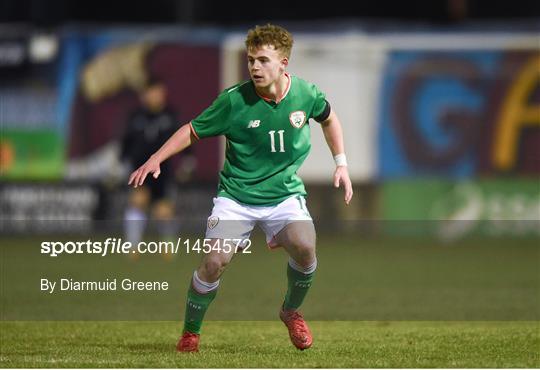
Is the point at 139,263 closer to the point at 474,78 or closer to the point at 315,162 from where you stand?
the point at 315,162

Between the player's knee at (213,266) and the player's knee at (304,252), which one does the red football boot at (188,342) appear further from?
the player's knee at (304,252)

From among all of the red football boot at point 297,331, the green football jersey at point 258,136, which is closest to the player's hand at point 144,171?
the green football jersey at point 258,136

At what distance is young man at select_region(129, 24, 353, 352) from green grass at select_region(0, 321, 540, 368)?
52 cm

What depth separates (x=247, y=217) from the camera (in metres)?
9.50

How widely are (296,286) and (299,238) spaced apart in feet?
1.71

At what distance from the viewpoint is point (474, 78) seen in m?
22.7

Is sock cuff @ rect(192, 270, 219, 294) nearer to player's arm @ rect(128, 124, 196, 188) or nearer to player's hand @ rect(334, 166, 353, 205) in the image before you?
player's arm @ rect(128, 124, 196, 188)

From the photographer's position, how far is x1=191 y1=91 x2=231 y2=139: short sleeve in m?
9.40

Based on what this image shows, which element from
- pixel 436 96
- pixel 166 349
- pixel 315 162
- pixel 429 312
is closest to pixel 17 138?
pixel 315 162

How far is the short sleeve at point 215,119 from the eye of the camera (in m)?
9.40

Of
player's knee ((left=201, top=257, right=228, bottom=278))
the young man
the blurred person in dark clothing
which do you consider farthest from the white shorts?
the blurred person in dark clothing

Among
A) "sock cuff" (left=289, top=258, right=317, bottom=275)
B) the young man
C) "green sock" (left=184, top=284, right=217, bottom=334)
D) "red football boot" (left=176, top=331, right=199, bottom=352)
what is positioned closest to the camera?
the young man

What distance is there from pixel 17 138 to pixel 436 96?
A: 684 cm

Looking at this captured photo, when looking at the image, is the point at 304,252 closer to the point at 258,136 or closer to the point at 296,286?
the point at 296,286
